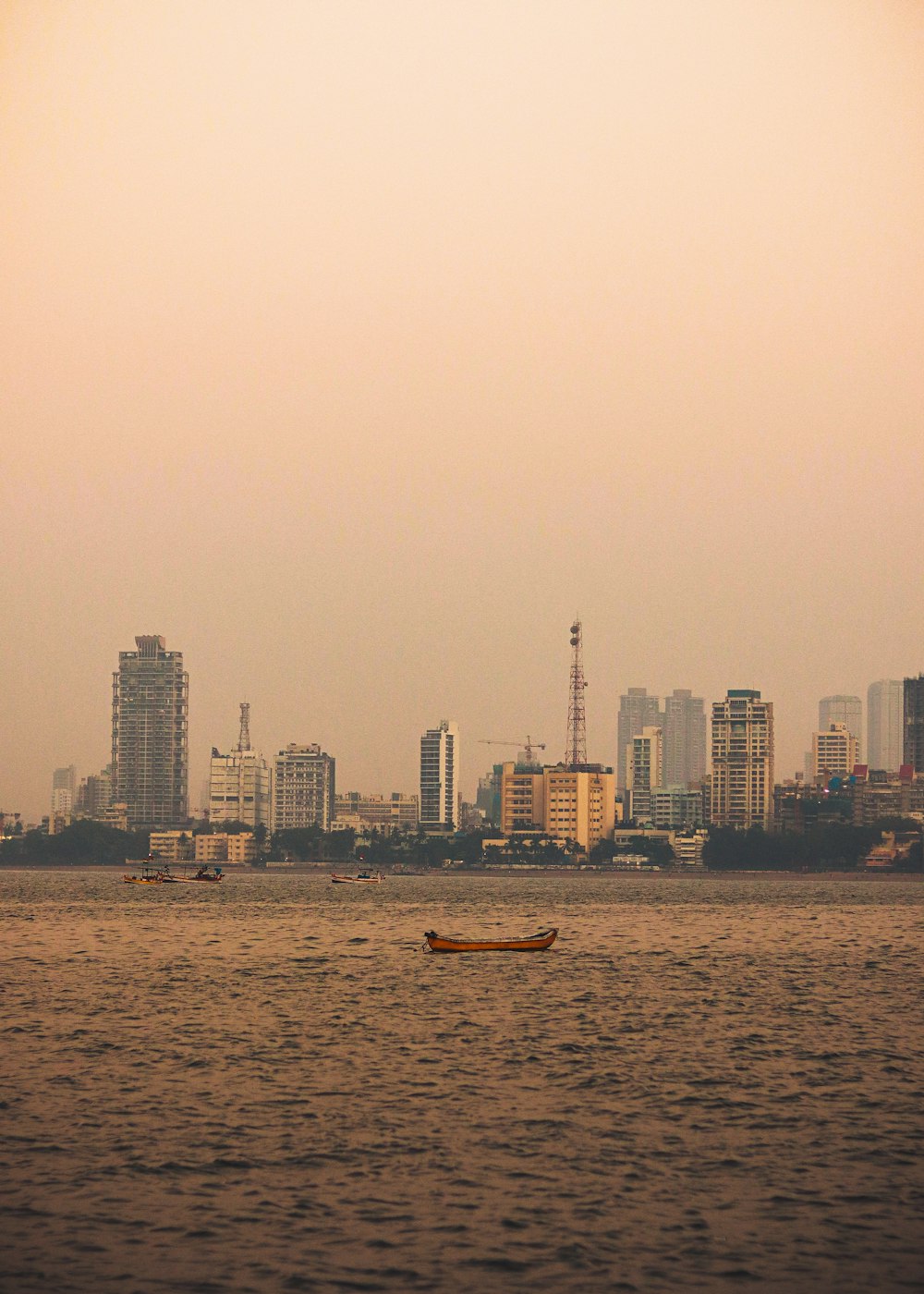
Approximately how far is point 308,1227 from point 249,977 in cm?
6174

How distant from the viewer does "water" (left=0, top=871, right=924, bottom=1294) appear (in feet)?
114

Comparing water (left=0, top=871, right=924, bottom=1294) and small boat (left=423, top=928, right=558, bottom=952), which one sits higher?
water (left=0, top=871, right=924, bottom=1294)

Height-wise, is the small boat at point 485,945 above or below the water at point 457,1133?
below

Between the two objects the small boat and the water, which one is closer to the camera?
the water

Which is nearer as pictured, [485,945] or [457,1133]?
[457,1133]

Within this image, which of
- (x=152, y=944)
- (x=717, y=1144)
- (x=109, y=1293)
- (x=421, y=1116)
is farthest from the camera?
(x=152, y=944)

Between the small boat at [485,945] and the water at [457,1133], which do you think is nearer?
the water at [457,1133]

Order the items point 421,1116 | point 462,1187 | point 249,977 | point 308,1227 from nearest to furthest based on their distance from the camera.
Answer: point 308,1227
point 462,1187
point 421,1116
point 249,977

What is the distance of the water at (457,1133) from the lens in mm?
34656

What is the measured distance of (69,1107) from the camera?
50906 mm

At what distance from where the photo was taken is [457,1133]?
47.5 m

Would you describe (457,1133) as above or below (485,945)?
above

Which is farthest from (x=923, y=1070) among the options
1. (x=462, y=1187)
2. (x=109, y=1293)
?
(x=109, y=1293)

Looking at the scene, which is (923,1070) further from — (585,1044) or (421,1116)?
(421,1116)
